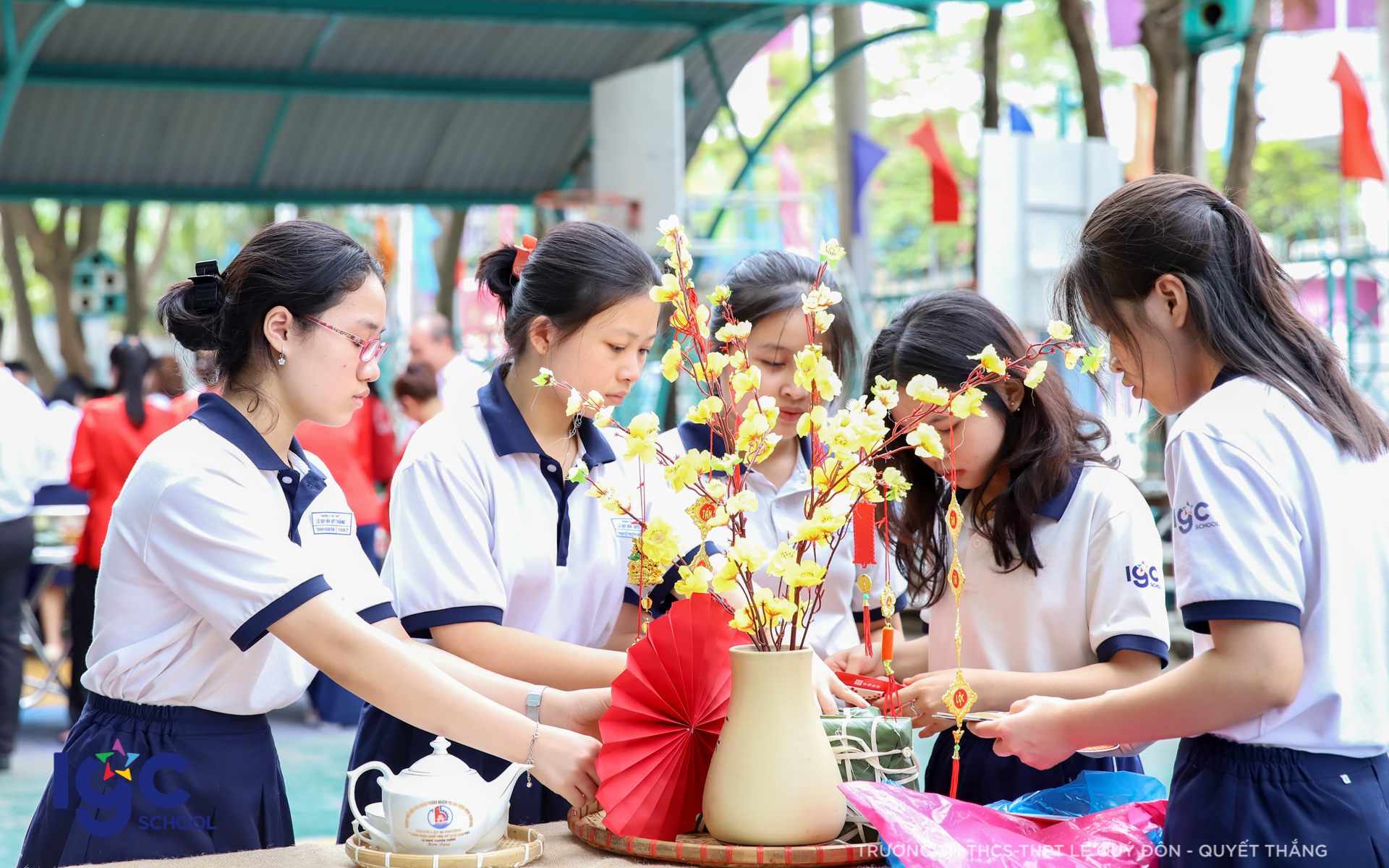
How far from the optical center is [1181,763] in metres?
1.32

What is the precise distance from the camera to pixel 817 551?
77.2 inches

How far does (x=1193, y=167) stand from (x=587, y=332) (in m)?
5.69

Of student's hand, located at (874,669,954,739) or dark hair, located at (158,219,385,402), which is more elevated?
dark hair, located at (158,219,385,402)

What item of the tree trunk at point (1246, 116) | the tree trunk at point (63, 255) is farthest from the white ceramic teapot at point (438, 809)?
the tree trunk at point (63, 255)

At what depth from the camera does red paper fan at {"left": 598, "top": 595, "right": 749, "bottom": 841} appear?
4.53 ft

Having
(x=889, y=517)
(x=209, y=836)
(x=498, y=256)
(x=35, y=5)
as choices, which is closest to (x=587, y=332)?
(x=498, y=256)

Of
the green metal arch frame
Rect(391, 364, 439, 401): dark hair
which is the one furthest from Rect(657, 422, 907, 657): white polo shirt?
the green metal arch frame

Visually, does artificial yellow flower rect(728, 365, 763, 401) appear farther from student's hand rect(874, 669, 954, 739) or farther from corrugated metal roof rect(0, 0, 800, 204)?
corrugated metal roof rect(0, 0, 800, 204)

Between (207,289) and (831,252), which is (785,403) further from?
(207,289)

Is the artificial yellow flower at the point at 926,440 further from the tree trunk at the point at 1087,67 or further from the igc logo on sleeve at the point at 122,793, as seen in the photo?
the tree trunk at the point at 1087,67

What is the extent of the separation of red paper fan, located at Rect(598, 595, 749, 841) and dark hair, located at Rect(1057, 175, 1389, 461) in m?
0.56

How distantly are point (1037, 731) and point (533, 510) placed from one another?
28.9 inches

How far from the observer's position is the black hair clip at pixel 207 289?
1616 millimetres

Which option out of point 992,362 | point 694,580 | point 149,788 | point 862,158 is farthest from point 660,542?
point 862,158
